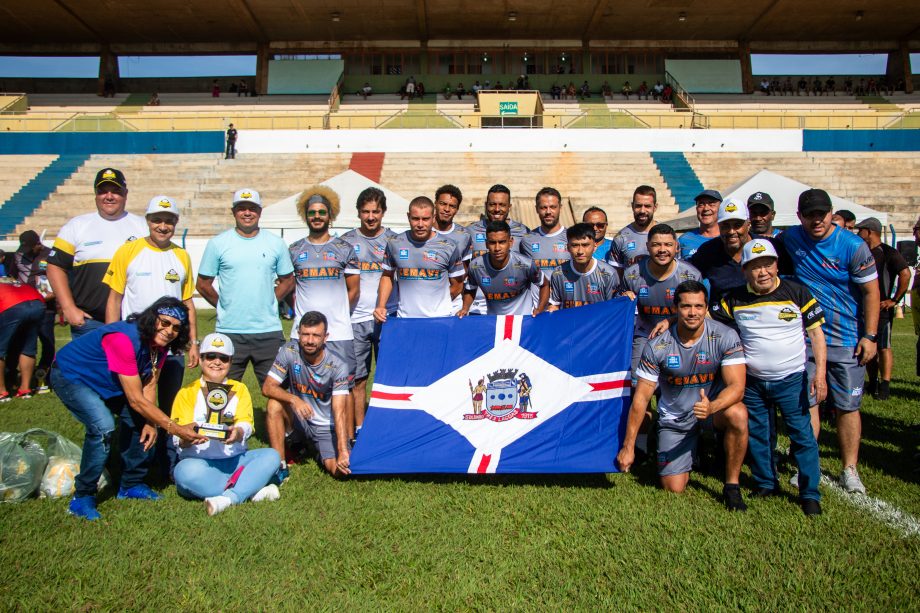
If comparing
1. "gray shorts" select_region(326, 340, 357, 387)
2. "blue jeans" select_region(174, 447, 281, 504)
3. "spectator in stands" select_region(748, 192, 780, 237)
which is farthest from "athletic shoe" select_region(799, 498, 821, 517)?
"blue jeans" select_region(174, 447, 281, 504)

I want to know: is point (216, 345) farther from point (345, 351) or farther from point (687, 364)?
point (687, 364)

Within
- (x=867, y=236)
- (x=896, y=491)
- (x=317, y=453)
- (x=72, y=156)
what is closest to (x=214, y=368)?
(x=317, y=453)

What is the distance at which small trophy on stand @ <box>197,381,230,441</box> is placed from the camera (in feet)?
15.8

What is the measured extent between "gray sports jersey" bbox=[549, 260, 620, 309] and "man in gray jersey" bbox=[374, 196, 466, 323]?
987 millimetres

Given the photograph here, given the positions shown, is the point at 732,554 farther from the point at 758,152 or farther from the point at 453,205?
the point at 758,152

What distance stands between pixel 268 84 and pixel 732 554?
38258mm

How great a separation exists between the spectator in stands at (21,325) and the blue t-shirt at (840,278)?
27.0ft

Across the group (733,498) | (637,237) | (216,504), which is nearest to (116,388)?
(216,504)

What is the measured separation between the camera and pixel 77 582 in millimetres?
3516

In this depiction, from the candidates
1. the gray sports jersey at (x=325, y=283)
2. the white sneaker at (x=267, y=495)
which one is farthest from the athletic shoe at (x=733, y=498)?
the gray sports jersey at (x=325, y=283)

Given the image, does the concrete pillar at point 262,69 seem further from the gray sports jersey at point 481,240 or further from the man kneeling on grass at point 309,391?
the man kneeling on grass at point 309,391

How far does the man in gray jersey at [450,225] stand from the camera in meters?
6.17

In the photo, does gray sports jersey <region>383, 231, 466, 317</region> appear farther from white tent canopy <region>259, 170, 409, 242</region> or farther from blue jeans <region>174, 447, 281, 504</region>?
white tent canopy <region>259, 170, 409, 242</region>

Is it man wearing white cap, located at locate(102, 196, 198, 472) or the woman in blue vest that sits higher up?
man wearing white cap, located at locate(102, 196, 198, 472)
